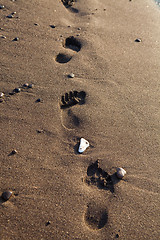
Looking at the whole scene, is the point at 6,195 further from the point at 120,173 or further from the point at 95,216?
the point at 120,173

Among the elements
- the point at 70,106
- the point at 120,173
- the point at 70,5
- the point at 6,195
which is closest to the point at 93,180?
the point at 120,173

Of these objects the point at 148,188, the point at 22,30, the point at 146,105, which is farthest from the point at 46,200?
the point at 22,30

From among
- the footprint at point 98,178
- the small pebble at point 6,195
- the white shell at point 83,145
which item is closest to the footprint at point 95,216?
the footprint at point 98,178

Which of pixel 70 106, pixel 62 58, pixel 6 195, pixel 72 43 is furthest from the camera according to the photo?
pixel 72 43

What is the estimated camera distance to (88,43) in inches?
117

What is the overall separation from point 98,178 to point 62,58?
1.68 metres

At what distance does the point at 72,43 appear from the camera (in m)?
3.02

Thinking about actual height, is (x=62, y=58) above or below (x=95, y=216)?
above

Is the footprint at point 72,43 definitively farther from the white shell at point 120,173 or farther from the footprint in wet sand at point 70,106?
the white shell at point 120,173

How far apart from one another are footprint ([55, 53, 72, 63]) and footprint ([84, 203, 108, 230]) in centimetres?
184

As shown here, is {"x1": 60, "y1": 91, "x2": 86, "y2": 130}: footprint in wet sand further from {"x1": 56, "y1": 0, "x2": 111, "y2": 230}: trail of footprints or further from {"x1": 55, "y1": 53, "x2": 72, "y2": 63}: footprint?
{"x1": 55, "y1": 53, "x2": 72, "y2": 63}: footprint

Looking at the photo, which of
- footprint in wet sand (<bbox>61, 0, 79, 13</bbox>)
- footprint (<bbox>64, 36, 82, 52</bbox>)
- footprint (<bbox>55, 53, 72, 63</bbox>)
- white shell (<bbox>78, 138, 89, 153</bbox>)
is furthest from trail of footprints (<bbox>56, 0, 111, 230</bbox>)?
footprint in wet sand (<bbox>61, 0, 79, 13</bbox>)

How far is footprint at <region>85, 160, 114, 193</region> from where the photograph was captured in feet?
6.15

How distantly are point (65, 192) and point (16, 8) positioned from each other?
2852 millimetres
